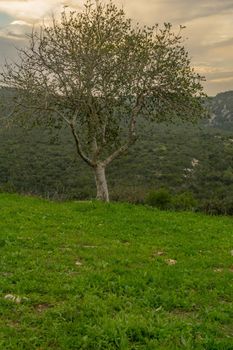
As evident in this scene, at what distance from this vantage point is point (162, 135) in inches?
5477

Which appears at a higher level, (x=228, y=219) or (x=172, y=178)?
(x=228, y=219)

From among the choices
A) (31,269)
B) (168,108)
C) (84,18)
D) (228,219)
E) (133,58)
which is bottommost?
(228,219)

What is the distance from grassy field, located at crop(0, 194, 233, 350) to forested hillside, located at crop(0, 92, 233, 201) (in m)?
48.9

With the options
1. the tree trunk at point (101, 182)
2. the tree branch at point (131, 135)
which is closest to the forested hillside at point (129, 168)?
the tree branch at point (131, 135)

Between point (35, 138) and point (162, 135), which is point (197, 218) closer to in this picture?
point (35, 138)

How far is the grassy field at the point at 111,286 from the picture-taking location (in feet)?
27.9

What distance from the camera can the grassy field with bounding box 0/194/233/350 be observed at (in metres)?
8.49

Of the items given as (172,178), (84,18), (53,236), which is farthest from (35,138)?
(53,236)

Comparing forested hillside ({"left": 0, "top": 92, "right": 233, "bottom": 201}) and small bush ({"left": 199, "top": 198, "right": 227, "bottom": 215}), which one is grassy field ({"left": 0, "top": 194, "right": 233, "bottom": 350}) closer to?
small bush ({"left": 199, "top": 198, "right": 227, "bottom": 215})

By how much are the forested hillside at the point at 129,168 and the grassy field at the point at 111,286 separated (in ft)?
161

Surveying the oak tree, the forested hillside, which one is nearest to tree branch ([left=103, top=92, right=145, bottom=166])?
the oak tree

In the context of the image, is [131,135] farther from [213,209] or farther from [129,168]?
[129,168]

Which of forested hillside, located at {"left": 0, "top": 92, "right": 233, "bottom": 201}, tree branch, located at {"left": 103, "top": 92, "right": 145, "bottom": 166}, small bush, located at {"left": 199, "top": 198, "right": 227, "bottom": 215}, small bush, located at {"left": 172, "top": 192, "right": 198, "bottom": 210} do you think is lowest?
forested hillside, located at {"left": 0, "top": 92, "right": 233, "bottom": 201}

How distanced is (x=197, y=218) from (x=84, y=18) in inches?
633
